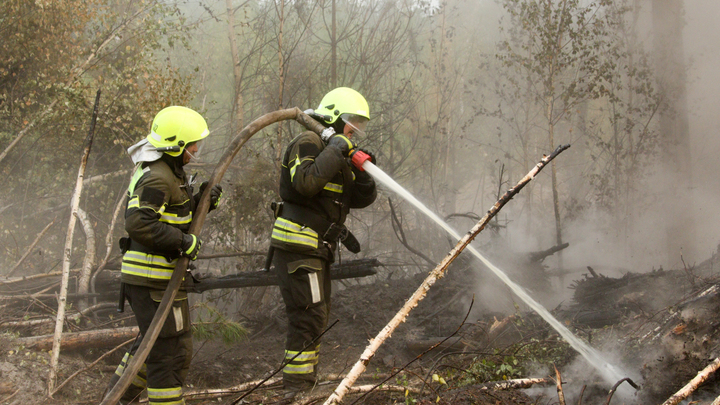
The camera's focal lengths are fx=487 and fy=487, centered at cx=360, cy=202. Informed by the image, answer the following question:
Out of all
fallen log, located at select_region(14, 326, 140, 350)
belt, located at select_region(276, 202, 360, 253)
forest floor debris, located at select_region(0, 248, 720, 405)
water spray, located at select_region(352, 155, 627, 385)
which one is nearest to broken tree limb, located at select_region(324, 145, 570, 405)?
water spray, located at select_region(352, 155, 627, 385)

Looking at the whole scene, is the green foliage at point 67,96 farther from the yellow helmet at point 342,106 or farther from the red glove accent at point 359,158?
the red glove accent at point 359,158

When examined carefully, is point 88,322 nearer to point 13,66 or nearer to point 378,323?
point 378,323

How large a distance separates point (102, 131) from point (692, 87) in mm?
10380

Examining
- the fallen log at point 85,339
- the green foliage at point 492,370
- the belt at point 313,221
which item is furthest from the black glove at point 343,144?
the fallen log at point 85,339

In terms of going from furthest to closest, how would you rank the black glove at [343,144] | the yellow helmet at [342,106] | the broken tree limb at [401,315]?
1. the yellow helmet at [342,106]
2. the black glove at [343,144]
3. the broken tree limb at [401,315]

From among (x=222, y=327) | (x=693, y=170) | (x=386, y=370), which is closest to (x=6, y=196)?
(x=222, y=327)

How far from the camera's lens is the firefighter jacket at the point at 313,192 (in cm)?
343

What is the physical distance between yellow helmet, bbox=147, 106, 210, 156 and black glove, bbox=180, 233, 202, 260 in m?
0.55

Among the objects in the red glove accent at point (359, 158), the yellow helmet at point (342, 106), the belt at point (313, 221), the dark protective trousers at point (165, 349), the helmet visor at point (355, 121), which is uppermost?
the yellow helmet at point (342, 106)

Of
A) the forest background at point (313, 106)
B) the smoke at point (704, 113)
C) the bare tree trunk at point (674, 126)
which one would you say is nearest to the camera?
the forest background at point (313, 106)

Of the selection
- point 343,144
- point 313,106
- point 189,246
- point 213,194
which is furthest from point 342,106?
point 313,106

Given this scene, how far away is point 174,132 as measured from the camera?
312 centimetres

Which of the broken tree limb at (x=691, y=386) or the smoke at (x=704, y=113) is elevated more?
the smoke at (x=704, y=113)

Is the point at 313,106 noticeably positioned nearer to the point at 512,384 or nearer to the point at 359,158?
the point at 359,158
